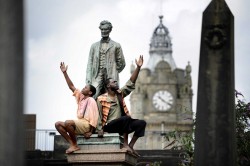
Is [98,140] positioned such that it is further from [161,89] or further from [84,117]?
[161,89]

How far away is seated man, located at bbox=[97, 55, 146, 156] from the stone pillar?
924 centimetres

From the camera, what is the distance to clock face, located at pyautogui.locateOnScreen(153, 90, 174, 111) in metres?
168

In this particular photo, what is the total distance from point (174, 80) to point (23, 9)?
165493 mm

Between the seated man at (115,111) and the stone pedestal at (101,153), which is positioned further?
the seated man at (115,111)

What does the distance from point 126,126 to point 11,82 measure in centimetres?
932

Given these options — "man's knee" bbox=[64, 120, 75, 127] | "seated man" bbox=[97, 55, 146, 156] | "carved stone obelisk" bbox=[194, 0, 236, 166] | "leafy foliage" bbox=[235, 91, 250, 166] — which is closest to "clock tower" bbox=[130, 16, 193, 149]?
"leafy foliage" bbox=[235, 91, 250, 166]

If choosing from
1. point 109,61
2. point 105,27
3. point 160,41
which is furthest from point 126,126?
point 160,41

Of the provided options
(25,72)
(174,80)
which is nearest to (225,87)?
(25,72)

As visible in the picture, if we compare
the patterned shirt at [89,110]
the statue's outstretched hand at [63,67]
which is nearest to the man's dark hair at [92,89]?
the patterned shirt at [89,110]

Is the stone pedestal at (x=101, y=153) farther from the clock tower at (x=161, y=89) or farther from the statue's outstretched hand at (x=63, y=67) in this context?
the clock tower at (x=161, y=89)

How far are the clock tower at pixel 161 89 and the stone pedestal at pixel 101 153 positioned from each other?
150 metres

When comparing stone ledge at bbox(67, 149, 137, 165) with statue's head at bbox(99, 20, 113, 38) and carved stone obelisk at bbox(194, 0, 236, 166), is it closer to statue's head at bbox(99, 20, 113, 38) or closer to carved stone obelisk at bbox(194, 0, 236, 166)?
statue's head at bbox(99, 20, 113, 38)

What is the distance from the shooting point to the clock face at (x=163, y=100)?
168 metres

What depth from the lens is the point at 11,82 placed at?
412 centimetres
